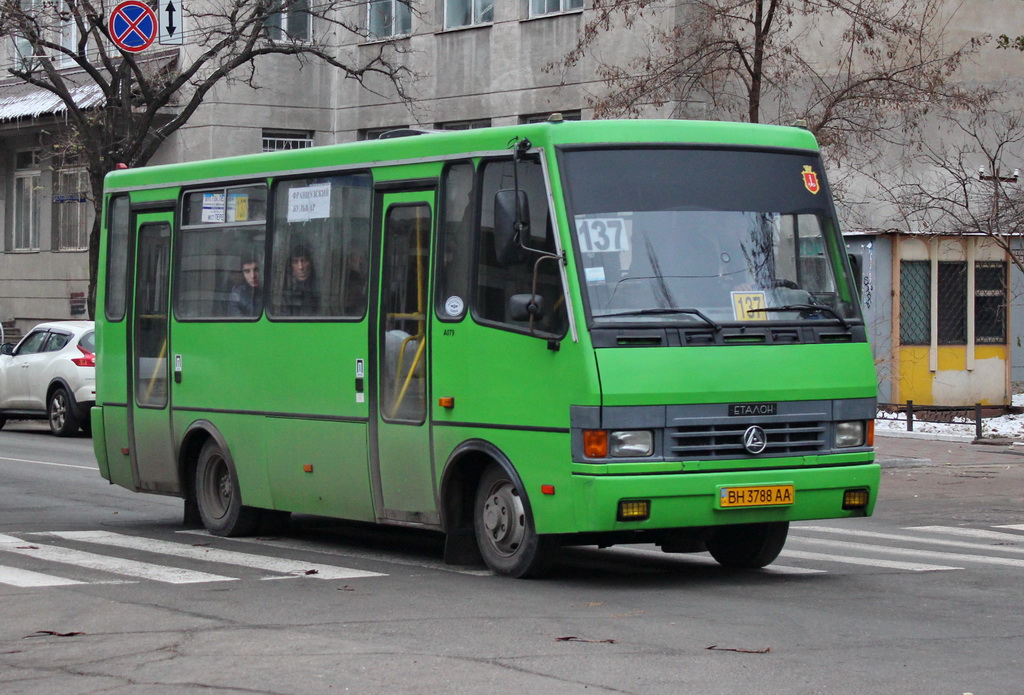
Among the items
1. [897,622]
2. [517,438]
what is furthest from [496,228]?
[897,622]

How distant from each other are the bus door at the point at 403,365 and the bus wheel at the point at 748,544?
191 centimetres

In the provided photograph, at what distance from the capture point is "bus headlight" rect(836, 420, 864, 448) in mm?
10164

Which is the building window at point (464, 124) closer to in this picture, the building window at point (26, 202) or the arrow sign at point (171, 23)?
the arrow sign at point (171, 23)

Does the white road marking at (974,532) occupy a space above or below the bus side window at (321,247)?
below

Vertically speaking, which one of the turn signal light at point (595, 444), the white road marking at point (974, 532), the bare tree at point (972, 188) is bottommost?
the white road marking at point (974, 532)

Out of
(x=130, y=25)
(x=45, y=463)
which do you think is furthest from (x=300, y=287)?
(x=130, y=25)

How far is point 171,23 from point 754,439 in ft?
94.4

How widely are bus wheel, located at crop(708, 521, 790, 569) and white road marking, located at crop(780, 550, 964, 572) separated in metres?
0.80

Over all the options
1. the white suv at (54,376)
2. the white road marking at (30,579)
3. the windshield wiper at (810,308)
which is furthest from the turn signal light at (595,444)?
the white suv at (54,376)

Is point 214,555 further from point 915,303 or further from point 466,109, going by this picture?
point 466,109

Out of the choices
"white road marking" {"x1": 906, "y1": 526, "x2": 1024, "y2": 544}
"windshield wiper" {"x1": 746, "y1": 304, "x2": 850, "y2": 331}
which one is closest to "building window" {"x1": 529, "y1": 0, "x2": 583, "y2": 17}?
"white road marking" {"x1": 906, "y1": 526, "x2": 1024, "y2": 544}

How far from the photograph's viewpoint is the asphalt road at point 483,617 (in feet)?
23.1

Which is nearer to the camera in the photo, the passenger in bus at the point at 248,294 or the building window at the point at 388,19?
the passenger in bus at the point at 248,294

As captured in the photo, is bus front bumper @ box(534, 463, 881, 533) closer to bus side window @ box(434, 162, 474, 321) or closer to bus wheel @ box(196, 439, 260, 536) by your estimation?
bus side window @ box(434, 162, 474, 321)
